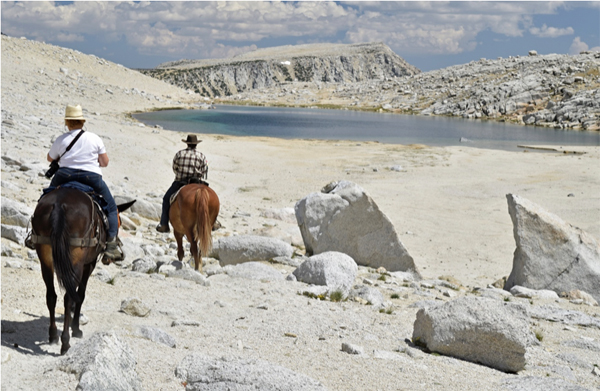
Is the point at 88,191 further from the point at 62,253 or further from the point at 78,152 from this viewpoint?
the point at 62,253

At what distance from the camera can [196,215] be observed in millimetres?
12164

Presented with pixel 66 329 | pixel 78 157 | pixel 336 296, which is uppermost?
pixel 78 157

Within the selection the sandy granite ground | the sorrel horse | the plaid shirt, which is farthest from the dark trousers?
the sorrel horse

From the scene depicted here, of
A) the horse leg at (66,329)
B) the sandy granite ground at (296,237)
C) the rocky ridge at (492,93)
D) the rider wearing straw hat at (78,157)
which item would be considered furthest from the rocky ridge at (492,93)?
the horse leg at (66,329)

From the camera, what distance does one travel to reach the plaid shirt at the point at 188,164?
12.8m

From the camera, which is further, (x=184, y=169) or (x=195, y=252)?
(x=184, y=169)

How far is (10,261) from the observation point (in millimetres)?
9430

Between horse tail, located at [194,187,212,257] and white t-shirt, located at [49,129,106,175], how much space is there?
4629 mm

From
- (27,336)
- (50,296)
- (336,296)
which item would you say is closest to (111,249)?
(50,296)

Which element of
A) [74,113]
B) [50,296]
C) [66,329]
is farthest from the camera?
[74,113]

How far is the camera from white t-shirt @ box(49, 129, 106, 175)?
7.27 m

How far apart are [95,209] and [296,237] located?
10.4m

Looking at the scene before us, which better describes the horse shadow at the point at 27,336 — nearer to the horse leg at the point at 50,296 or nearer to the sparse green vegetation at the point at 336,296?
the horse leg at the point at 50,296

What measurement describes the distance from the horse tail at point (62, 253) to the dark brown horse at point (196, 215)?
5326 mm
